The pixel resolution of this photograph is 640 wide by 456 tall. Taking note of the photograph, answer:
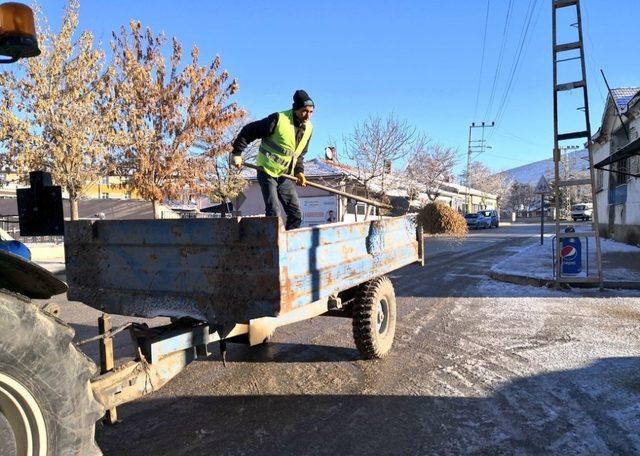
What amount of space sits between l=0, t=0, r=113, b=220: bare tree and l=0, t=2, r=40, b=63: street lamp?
12.9 metres

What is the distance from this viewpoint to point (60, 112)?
1420 centimetres

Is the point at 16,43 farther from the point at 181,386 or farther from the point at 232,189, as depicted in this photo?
the point at 232,189

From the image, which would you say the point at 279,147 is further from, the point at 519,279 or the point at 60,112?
the point at 60,112

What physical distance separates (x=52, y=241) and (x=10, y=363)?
1793cm

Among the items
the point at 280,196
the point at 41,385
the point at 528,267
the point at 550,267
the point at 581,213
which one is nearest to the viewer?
the point at 41,385

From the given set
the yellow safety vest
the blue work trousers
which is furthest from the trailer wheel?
the yellow safety vest

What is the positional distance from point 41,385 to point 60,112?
1415 centimetres

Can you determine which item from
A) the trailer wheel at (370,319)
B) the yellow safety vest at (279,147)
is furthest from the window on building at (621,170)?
the yellow safety vest at (279,147)

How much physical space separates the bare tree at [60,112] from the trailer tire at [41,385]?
13037 millimetres

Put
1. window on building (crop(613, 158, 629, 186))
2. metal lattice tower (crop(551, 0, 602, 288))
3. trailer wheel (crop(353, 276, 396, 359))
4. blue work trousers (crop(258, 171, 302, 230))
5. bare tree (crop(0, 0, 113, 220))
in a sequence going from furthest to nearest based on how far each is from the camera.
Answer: window on building (crop(613, 158, 629, 186))
bare tree (crop(0, 0, 113, 220))
metal lattice tower (crop(551, 0, 602, 288))
blue work trousers (crop(258, 171, 302, 230))
trailer wheel (crop(353, 276, 396, 359))

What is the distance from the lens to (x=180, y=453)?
10.7 feet

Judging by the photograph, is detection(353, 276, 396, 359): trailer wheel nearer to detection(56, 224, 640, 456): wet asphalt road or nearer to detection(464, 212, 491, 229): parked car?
detection(56, 224, 640, 456): wet asphalt road

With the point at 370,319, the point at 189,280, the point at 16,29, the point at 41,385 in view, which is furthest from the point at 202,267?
the point at 370,319

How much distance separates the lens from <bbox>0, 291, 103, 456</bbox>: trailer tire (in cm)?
195
